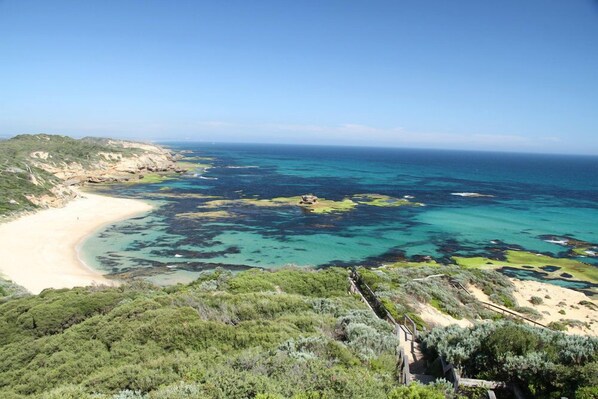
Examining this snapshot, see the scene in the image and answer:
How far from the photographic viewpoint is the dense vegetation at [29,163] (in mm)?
46409

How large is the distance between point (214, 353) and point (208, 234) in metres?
30.8

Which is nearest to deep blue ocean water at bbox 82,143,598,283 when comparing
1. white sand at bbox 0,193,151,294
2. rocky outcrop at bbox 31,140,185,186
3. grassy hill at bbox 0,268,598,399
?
white sand at bbox 0,193,151,294

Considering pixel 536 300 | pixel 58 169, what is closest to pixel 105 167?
pixel 58 169

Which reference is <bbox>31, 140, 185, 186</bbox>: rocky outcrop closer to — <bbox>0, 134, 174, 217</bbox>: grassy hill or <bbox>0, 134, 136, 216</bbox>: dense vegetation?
<bbox>0, 134, 174, 217</bbox>: grassy hill

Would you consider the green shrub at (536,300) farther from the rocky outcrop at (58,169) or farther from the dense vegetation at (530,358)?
the rocky outcrop at (58,169)

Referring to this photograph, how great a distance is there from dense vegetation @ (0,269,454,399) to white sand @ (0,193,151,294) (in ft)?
35.4

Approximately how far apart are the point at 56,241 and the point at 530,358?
38075 mm

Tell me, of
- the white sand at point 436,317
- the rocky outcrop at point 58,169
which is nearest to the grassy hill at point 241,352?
A: the white sand at point 436,317

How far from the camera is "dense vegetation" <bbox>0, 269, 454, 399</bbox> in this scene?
7648mm

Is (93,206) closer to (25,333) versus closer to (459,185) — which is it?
(25,333)

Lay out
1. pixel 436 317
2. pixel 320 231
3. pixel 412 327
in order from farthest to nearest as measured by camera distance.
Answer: pixel 320 231
pixel 436 317
pixel 412 327

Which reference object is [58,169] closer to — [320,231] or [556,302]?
[320,231]

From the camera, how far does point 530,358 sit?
9.01m

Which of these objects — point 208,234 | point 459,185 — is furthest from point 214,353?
point 459,185
